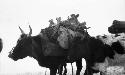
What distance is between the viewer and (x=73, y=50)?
13359mm

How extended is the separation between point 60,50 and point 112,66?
2.84m

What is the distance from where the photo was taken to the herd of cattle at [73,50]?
1280 centimetres

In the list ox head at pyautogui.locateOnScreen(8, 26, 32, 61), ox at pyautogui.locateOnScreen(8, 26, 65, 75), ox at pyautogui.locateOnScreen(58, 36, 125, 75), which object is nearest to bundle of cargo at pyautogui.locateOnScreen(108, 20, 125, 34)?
ox at pyautogui.locateOnScreen(58, 36, 125, 75)

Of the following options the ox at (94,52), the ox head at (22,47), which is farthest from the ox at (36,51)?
the ox at (94,52)

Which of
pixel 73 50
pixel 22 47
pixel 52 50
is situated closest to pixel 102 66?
pixel 73 50

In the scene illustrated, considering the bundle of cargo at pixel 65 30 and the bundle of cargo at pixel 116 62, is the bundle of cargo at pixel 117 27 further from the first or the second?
the bundle of cargo at pixel 65 30

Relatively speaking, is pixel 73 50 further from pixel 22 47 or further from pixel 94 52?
pixel 22 47

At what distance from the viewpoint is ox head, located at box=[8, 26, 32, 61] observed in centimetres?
1327

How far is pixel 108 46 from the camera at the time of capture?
12.9 m

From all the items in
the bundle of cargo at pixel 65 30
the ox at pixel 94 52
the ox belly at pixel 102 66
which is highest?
the bundle of cargo at pixel 65 30

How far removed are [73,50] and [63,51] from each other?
0.57m

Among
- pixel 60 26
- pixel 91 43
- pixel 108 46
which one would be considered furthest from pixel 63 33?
pixel 108 46

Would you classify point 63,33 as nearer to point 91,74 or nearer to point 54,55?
point 54,55

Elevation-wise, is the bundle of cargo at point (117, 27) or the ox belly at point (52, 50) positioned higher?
the bundle of cargo at point (117, 27)
